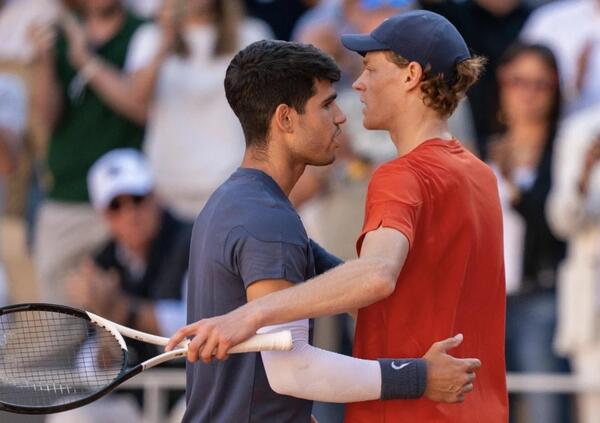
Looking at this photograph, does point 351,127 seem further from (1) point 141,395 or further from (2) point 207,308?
(2) point 207,308

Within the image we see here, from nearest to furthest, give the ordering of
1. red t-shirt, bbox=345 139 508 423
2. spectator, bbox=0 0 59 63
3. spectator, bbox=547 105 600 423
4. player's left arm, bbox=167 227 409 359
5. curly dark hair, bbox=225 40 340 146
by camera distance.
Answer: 1. player's left arm, bbox=167 227 409 359
2. red t-shirt, bbox=345 139 508 423
3. curly dark hair, bbox=225 40 340 146
4. spectator, bbox=547 105 600 423
5. spectator, bbox=0 0 59 63

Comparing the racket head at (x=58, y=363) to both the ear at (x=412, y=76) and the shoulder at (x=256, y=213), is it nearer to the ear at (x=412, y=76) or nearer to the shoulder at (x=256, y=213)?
the shoulder at (x=256, y=213)

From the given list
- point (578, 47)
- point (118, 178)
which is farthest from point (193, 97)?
point (578, 47)

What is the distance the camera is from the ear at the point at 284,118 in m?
3.67

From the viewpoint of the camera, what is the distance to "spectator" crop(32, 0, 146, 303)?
7.63 m

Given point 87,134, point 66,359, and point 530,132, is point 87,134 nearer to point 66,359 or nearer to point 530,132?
point 530,132

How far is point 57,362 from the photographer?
3.95 meters

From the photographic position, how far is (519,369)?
6.81 m

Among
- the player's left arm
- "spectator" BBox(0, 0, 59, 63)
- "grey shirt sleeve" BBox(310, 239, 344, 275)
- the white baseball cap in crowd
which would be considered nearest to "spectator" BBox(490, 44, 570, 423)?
the white baseball cap in crowd

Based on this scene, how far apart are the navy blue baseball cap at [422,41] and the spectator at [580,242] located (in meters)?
3.13

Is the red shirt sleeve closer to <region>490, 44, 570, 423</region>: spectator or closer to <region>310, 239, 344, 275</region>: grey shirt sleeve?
<region>310, 239, 344, 275</region>: grey shirt sleeve

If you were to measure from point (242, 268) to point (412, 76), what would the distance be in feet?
2.32

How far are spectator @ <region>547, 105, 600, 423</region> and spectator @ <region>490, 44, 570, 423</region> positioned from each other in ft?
0.23

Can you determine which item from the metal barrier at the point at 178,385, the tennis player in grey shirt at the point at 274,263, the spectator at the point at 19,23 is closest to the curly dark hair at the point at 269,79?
the tennis player in grey shirt at the point at 274,263
